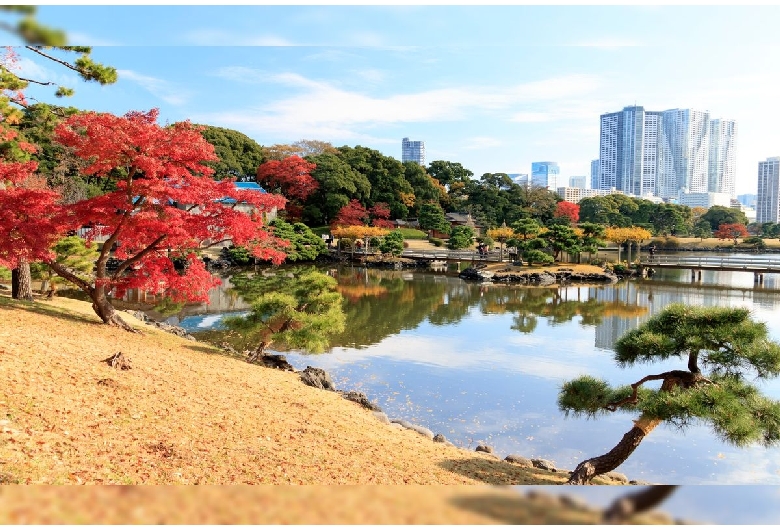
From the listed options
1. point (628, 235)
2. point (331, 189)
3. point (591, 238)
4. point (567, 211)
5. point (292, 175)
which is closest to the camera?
point (591, 238)

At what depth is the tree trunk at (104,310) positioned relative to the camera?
7230mm

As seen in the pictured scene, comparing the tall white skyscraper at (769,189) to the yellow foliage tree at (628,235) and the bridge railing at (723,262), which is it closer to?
the bridge railing at (723,262)

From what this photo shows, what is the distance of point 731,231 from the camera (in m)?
38.0

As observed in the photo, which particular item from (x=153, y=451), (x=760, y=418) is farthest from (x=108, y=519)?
(x=760, y=418)

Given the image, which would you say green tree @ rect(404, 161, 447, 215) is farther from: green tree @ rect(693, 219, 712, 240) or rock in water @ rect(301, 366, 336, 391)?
rock in water @ rect(301, 366, 336, 391)

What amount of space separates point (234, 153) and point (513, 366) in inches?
1017

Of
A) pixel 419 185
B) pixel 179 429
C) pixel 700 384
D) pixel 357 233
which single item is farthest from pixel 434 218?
pixel 179 429

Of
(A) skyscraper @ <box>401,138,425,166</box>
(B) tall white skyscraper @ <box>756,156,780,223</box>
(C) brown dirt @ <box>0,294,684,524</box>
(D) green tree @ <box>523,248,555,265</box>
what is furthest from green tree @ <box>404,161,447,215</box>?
(C) brown dirt @ <box>0,294,684,524</box>

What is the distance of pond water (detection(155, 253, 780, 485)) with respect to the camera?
5625 mm

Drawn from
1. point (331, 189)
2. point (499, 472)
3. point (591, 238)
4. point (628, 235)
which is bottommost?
point (499, 472)

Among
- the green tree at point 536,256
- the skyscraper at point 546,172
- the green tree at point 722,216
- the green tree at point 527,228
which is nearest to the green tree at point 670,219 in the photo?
the green tree at point 722,216

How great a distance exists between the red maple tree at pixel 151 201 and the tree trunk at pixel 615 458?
454cm

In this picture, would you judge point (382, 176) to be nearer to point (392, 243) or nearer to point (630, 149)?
→ point (392, 243)

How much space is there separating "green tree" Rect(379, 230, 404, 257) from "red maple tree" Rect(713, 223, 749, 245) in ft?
78.4
